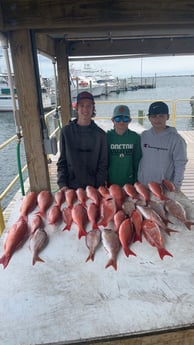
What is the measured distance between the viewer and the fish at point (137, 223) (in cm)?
155

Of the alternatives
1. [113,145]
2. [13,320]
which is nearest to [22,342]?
[13,320]

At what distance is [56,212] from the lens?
1808 millimetres

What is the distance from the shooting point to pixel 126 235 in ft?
4.97

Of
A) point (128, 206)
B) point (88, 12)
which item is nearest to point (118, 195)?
point (128, 206)

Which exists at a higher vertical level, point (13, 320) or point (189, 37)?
point (189, 37)

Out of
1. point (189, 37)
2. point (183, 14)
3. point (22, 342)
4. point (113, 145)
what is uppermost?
point (189, 37)

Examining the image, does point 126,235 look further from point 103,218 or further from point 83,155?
point 83,155

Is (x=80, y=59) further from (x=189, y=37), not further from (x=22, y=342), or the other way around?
(x=22, y=342)

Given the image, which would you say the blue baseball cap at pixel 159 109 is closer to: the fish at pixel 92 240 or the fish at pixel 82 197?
the fish at pixel 82 197

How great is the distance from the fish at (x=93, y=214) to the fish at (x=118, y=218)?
0.45ft

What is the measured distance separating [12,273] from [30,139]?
127cm

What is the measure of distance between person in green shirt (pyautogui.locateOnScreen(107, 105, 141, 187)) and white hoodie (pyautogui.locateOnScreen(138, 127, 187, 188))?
10 cm

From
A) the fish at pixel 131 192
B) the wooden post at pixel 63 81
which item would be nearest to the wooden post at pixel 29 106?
the fish at pixel 131 192

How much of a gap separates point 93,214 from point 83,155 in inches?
36.4
